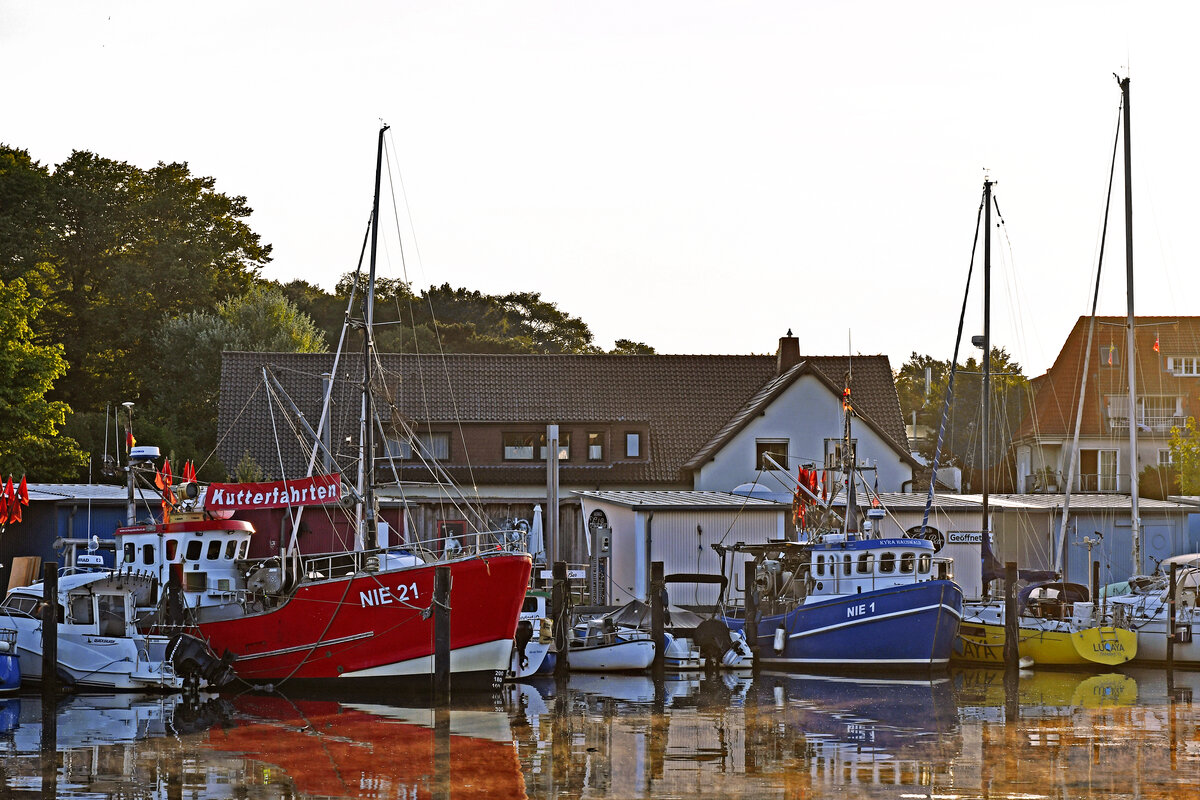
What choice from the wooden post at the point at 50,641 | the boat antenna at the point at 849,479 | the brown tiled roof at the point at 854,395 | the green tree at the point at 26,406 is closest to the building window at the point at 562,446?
the brown tiled roof at the point at 854,395

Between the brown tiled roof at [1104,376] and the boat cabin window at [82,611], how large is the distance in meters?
36.2

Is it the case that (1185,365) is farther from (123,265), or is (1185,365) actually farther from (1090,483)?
(123,265)

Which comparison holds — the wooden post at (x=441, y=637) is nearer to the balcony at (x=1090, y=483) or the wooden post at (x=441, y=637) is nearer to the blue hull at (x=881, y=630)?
the blue hull at (x=881, y=630)

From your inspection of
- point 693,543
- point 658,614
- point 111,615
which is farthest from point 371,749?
point 693,543

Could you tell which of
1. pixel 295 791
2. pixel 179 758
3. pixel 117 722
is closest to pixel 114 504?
pixel 117 722

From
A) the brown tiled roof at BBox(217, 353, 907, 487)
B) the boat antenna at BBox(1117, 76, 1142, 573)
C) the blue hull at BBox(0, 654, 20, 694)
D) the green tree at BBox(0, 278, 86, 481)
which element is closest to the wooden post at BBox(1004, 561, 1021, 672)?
the boat antenna at BBox(1117, 76, 1142, 573)

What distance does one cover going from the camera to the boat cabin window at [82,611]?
28328 mm

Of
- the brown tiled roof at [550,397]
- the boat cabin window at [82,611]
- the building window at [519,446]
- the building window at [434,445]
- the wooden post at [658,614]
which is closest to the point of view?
the boat cabin window at [82,611]

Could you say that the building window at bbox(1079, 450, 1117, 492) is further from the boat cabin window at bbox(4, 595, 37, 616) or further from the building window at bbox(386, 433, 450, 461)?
the boat cabin window at bbox(4, 595, 37, 616)

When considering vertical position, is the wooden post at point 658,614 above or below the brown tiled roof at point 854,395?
below

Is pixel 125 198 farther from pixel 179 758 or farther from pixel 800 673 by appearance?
pixel 179 758

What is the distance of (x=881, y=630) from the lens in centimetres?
3161

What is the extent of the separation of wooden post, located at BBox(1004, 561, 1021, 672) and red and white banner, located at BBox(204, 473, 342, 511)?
14.4m

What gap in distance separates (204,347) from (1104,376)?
34454 millimetres
